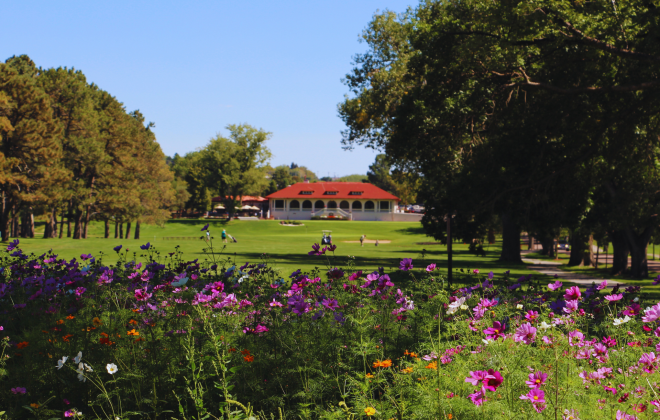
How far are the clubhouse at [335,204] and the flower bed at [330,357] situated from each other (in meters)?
83.1

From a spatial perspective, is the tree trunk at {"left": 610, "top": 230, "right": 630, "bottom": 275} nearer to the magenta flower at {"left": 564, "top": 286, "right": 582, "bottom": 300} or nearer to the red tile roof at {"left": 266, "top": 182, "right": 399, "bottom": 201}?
the magenta flower at {"left": 564, "top": 286, "right": 582, "bottom": 300}

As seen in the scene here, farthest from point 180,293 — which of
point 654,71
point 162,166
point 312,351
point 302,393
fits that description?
point 162,166

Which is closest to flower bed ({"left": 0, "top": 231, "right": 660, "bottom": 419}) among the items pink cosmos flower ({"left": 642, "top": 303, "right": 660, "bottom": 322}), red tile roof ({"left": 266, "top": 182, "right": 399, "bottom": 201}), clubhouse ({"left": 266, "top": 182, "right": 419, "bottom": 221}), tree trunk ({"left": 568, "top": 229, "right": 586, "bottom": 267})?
pink cosmos flower ({"left": 642, "top": 303, "right": 660, "bottom": 322})

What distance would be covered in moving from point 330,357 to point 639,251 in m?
20.0

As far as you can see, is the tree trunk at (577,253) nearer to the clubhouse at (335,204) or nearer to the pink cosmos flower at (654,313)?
the pink cosmos flower at (654,313)

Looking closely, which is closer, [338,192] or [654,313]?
[654,313]

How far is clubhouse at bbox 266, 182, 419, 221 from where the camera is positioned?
3556 inches

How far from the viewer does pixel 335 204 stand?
93812 mm

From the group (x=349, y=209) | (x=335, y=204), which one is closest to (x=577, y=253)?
(x=349, y=209)

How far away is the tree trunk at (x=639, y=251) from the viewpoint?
800 inches

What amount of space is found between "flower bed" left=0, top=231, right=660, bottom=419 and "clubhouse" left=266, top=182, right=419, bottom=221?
83.1 meters

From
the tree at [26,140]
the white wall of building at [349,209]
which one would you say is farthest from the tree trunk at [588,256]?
the white wall of building at [349,209]

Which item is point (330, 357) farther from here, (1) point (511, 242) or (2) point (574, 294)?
(1) point (511, 242)

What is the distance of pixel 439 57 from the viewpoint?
16266 mm
